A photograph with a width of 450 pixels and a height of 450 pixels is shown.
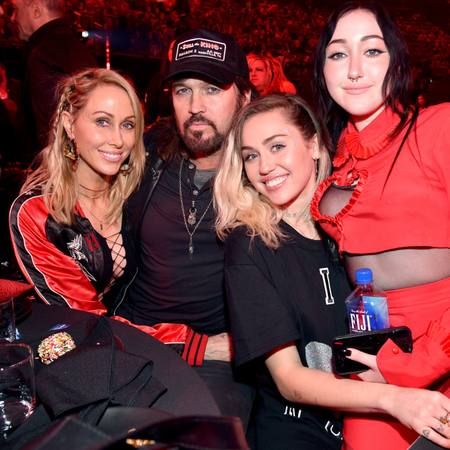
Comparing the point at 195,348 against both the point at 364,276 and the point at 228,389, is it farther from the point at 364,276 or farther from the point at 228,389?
the point at 364,276

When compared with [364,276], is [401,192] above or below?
above

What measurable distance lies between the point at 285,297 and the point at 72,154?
125cm

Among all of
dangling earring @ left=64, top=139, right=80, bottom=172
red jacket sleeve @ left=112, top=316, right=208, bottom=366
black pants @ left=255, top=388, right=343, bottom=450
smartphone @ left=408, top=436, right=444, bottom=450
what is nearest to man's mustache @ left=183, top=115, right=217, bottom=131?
dangling earring @ left=64, top=139, right=80, bottom=172

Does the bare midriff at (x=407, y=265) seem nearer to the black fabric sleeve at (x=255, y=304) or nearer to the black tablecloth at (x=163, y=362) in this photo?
the black fabric sleeve at (x=255, y=304)

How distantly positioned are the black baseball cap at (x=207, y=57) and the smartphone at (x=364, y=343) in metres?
1.40

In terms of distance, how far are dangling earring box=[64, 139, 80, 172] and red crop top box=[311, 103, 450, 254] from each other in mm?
1286

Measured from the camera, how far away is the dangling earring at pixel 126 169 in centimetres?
220

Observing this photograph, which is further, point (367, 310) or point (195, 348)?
point (195, 348)

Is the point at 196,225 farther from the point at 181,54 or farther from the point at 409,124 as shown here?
the point at 409,124

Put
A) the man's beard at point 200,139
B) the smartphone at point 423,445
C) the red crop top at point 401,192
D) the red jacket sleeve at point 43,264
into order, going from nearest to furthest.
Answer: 1. the smartphone at point 423,445
2. the red crop top at point 401,192
3. the red jacket sleeve at point 43,264
4. the man's beard at point 200,139

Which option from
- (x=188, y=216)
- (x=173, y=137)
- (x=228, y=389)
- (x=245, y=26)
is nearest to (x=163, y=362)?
(x=228, y=389)

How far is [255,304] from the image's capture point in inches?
57.2

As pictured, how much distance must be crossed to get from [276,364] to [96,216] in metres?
1.14

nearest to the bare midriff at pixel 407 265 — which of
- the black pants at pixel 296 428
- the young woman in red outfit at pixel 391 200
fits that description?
the young woman in red outfit at pixel 391 200
